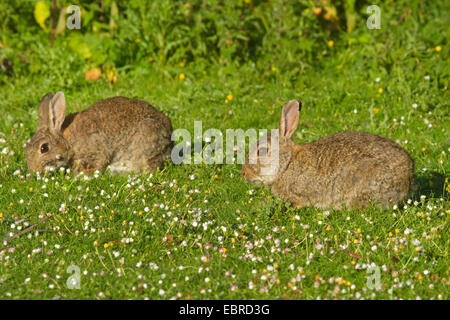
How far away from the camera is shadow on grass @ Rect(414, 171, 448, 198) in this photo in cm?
714

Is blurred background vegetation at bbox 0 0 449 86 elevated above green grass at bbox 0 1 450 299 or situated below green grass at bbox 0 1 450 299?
above

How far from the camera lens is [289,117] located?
734 cm

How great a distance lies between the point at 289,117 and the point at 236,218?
1.46 metres

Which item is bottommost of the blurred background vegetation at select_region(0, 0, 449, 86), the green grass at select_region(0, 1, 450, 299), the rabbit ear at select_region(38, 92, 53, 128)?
the green grass at select_region(0, 1, 450, 299)

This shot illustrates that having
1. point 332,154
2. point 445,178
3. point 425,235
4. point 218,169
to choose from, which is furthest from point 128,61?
point 425,235

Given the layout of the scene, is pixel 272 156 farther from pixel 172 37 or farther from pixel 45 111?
pixel 172 37

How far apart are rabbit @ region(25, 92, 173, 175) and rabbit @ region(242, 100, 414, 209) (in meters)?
1.36

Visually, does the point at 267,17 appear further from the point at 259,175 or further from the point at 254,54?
the point at 259,175

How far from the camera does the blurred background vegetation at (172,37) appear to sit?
35.2 feet

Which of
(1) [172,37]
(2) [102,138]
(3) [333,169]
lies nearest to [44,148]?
(2) [102,138]

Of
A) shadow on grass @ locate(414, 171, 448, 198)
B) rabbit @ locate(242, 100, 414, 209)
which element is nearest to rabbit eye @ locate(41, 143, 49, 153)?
rabbit @ locate(242, 100, 414, 209)

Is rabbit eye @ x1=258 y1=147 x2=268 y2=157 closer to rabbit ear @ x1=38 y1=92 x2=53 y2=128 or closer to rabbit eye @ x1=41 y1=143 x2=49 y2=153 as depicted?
rabbit eye @ x1=41 y1=143 x2=49 y2=153

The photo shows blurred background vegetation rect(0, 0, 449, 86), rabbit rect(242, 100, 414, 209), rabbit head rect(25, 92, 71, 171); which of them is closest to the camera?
rabbit rect(242, 100, 414, 209)

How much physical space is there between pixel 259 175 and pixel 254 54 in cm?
443
